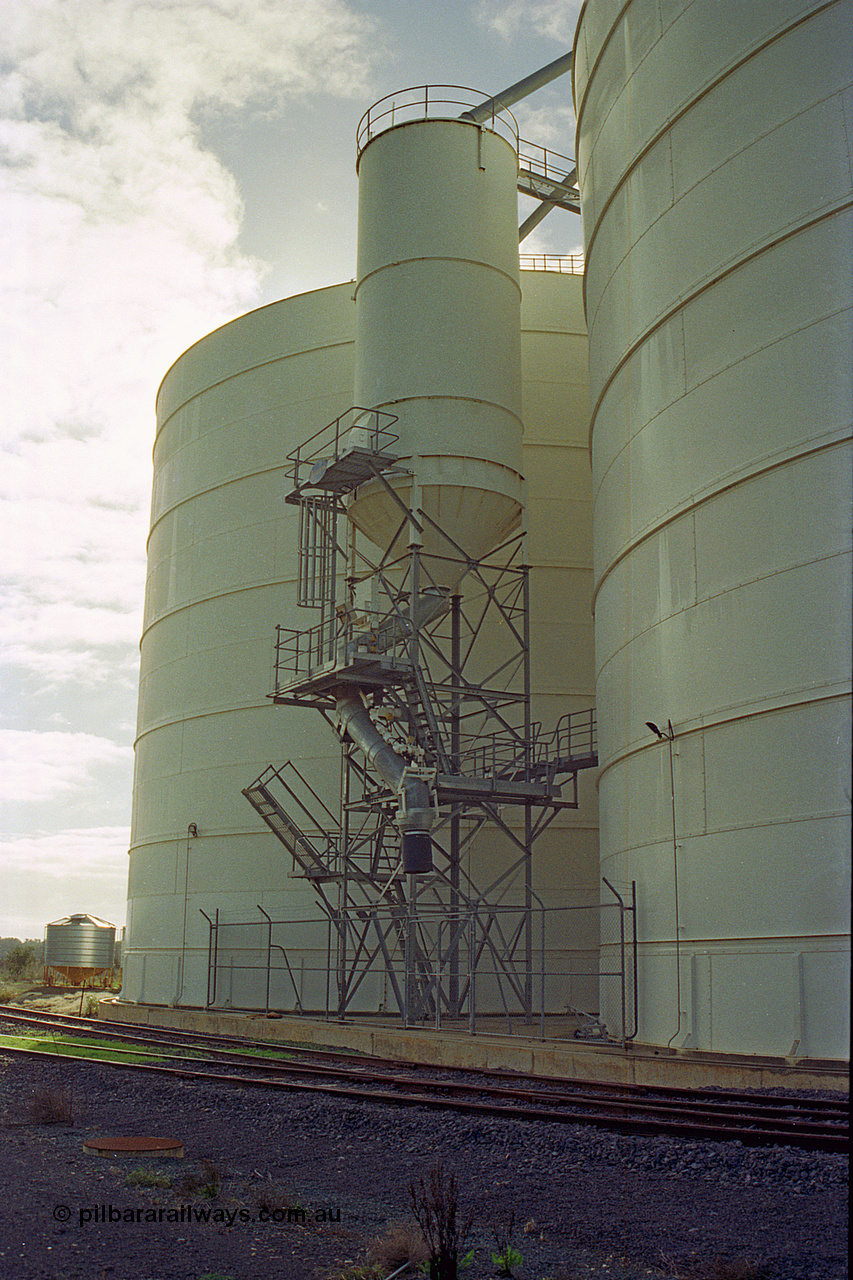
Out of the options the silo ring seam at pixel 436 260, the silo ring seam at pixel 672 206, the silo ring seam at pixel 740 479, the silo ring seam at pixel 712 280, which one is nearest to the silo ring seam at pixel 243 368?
the silo ring seam at pixel 436 260

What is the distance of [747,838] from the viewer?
1402 centimetres

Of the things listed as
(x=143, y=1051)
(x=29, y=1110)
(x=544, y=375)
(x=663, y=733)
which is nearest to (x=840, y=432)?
(x=663, y=733)

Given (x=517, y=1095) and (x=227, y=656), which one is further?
(x=227, y=656)

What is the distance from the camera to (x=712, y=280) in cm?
1588

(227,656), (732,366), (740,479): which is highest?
(732,366)

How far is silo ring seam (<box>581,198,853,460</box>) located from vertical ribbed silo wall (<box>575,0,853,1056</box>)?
29 millimetres

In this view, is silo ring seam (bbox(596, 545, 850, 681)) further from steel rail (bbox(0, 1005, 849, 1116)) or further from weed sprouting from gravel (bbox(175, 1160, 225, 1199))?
weed sprouting from gravel (bbox(175, 1160, 225, 1199))

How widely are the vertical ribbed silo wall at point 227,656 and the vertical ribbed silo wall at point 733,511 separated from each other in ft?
37.8

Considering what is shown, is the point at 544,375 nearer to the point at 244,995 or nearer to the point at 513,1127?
the point at 244,995

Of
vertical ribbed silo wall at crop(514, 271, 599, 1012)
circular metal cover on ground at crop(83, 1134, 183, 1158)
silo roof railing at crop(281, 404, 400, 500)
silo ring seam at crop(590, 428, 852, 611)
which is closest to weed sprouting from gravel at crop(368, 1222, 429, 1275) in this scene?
circular metal cover on ground at crop(83, 1134, 183, 1158)

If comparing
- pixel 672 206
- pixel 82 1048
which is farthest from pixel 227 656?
pixel 672 206

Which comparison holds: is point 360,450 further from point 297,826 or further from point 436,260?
point 297,826

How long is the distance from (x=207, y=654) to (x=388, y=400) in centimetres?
1001

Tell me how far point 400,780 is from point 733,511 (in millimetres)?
8293
